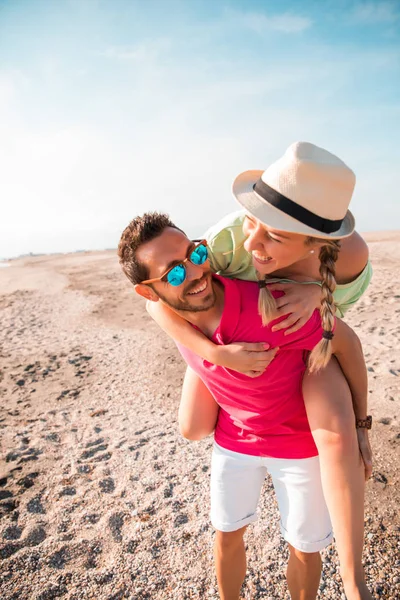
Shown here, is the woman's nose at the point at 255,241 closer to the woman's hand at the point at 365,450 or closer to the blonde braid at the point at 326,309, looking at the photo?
the blonde braid at the point at 326,309

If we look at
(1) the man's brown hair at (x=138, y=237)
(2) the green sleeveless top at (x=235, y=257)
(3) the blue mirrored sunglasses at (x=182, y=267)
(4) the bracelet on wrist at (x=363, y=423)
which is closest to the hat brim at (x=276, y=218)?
(2) the green sleeveless top at (x=235, y=257)

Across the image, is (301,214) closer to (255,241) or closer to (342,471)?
(255,241)

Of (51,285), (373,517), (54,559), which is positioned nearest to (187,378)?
(54,559)

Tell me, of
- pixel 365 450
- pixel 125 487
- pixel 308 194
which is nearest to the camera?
pixel 308 194

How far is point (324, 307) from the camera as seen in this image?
6.65 ft

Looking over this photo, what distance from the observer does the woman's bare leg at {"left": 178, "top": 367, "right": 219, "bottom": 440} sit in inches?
104

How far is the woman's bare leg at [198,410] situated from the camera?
8.71 ft

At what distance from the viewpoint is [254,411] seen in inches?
92.5

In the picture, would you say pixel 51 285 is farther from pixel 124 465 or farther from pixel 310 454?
pixel 310 454

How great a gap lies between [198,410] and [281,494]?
0.68m

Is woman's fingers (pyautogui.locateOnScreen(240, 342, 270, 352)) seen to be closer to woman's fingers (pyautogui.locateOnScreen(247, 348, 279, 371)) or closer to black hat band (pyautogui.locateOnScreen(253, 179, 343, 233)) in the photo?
woman's fingers (pyautogui.locateOnScreen(247, 348, 279, 371))

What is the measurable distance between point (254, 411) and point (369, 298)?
9.36m

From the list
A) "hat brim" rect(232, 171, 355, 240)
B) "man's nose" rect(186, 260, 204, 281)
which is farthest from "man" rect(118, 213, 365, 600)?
"hat brim" rect(232, 171, 355, 240)

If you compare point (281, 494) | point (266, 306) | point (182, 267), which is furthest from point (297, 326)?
point (281, 494)
